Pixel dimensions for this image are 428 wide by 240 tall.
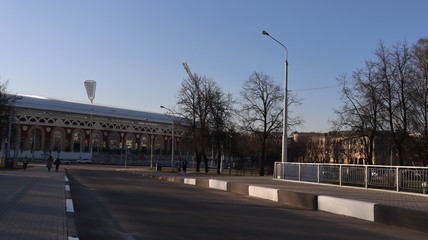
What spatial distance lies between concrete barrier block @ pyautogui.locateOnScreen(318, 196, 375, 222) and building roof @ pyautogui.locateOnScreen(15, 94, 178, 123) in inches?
4042

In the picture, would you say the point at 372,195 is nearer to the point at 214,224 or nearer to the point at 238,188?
the point at 238,188

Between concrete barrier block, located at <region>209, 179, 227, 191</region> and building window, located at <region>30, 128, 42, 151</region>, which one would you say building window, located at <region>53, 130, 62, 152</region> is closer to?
building window, located at <region>30, 128, 42, 151</region>

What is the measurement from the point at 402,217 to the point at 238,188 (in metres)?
11.5

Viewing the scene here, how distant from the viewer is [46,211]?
1138 centimetres

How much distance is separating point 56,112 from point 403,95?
96820 mm

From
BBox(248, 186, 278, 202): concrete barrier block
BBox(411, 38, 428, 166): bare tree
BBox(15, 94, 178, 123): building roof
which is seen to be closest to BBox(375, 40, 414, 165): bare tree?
BBox(411, 38, 428, 166): bare tree

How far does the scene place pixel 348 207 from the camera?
1345 cm

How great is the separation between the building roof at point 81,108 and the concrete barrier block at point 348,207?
4042 inches

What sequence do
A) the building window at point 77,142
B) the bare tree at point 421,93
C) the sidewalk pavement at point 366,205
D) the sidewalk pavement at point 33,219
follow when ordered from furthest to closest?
the building window at point 77,142 → the bare tree at point 421,93 → the sidewalk pavement at point 366,205 → the sidewalk pavement at point 33,219

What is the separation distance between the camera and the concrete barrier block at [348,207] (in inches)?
492

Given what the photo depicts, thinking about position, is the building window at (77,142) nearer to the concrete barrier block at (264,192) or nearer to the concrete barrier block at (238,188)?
the concrete barrier block at (238,188)

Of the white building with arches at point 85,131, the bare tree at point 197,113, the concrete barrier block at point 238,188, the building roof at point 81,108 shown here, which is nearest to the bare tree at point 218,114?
the bare tree at point 197,113

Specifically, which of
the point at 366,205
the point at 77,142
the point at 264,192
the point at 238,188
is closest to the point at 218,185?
the point at 238,188

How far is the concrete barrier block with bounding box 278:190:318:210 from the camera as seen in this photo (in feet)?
50.2
